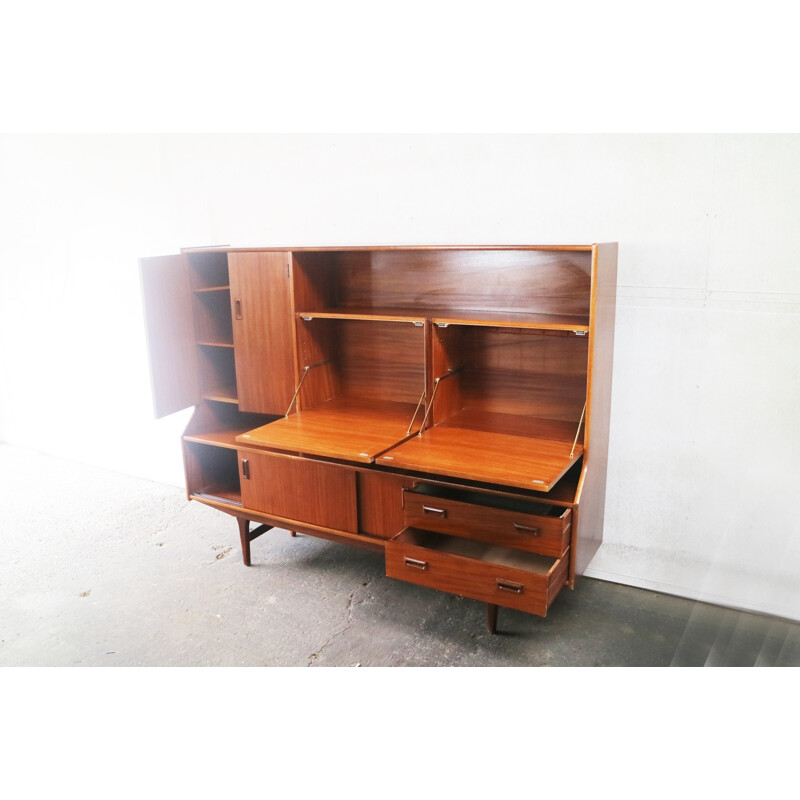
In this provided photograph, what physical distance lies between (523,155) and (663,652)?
6.26 ft

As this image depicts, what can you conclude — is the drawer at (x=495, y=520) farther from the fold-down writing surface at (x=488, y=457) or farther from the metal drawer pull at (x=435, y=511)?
the fold-down writing surface at (x=488, y=457)

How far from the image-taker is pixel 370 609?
9.46ft

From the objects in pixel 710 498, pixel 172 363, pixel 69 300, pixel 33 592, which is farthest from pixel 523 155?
pixel 69 300

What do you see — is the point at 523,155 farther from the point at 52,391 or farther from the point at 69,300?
the point at 52,391

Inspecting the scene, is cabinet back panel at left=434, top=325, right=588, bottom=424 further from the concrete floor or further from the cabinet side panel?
the concrete floor

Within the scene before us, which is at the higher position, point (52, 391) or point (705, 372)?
point (705, 372)

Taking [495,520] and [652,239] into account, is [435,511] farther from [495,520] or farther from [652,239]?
[652,239]

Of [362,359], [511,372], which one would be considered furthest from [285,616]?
[511,372]

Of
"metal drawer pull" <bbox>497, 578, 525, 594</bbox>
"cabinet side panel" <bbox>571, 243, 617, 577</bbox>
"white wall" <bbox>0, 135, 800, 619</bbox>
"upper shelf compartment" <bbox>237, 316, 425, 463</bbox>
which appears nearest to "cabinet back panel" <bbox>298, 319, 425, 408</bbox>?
"upper shelf compartment" <bbox>237, 316, 425, 463</bbox>

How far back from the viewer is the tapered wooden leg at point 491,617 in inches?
104

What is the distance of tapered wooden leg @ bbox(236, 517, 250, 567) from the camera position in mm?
3205

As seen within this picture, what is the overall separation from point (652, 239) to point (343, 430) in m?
1.34

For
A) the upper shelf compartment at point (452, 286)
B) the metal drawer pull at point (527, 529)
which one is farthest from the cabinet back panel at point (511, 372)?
the metal drawer pull at point (527, 529)

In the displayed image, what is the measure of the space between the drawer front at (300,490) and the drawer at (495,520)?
32cm
